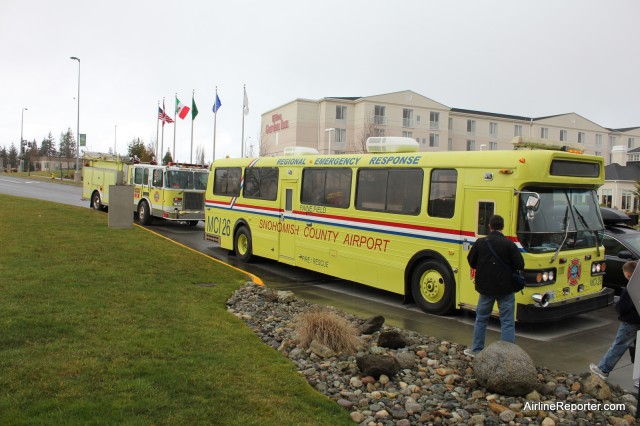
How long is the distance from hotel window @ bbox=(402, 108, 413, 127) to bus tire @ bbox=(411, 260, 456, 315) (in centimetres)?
5734

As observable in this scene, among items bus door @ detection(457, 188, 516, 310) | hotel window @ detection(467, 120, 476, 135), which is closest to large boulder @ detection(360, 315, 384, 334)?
bus door @ detection(457, 188, 516, 310)

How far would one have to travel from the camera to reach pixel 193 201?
2122 centimetres

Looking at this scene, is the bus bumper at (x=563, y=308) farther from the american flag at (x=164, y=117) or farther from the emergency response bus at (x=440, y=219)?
the american flag at (x=164, y=117)

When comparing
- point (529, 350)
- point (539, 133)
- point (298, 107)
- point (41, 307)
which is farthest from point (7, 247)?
point (539, 133)

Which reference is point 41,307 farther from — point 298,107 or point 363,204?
point 298,107

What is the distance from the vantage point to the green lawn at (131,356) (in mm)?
4297

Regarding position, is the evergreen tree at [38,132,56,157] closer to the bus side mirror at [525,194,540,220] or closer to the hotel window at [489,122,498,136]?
the hotel window at [489,122,498,136]

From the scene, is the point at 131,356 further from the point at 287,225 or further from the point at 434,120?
the point at 434,120

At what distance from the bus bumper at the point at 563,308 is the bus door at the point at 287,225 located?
588cm

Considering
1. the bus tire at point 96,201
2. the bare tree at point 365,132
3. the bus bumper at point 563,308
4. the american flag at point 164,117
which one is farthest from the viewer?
the bare tree at point 365,132

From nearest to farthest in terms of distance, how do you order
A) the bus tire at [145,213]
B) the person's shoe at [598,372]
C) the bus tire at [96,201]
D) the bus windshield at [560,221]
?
1. the person's shoe at [598,372]
2. the bus windshield at [560,221]
3. the bus tire at [145,213]
4. the bus tire at [96,201]

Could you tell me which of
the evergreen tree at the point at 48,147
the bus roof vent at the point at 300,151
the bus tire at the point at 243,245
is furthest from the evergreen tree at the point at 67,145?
the bus roof vent at the point at 300,151

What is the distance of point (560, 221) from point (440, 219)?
1.85m

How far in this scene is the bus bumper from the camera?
24.9ft
